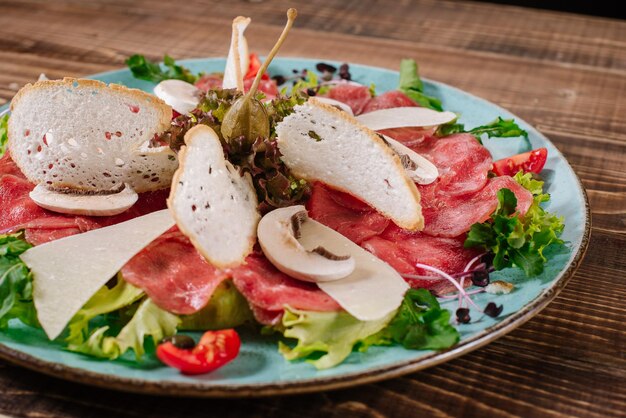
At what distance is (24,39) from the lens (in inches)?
235

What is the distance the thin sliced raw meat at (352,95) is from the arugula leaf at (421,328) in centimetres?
180

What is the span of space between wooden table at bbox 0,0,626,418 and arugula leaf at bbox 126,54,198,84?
38.6 inches

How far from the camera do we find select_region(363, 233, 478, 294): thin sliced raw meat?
300cm

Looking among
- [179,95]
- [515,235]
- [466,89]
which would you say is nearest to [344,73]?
[466,89]

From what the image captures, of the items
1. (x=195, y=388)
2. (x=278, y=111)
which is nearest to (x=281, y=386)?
(x=195, y=388)

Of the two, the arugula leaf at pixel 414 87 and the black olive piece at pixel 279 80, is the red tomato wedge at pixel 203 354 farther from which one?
the black olive piece at pixel 279 80

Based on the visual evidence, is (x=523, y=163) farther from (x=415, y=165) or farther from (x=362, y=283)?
(x=362, y=283)

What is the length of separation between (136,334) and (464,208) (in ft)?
4.99

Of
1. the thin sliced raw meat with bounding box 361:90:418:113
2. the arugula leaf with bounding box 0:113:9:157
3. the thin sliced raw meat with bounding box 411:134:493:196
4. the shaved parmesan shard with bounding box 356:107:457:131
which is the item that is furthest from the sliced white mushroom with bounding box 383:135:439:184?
the arugula leaf with bounding box 0:113:9:157

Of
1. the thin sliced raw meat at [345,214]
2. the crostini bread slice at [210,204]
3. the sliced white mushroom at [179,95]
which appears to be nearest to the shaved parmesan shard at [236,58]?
the sliced white mushroom at [179,95]

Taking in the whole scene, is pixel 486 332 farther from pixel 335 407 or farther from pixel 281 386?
pixel 281 386

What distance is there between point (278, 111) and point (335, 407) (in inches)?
50.2

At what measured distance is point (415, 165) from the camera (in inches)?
138

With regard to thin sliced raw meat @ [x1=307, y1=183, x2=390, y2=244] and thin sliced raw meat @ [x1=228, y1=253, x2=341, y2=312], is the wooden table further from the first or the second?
thin sliced raw meat @ [x1=307, y1=183, x2=390, y2=244]
